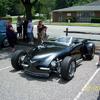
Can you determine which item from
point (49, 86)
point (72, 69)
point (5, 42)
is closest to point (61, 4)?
point (5, 42)

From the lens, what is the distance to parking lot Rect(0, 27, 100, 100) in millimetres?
7369

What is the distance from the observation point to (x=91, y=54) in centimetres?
1214

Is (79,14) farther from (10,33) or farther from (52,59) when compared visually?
(52,59)

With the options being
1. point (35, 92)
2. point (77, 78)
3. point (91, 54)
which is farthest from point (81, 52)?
point (35, 92)

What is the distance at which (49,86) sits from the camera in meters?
8.28

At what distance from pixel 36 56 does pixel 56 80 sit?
1095mm

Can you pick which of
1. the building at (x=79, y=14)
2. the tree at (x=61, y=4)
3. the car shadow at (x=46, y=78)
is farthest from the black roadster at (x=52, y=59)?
the tree at (x=61, y=4)

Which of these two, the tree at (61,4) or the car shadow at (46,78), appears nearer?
the car shadow at (46,78)

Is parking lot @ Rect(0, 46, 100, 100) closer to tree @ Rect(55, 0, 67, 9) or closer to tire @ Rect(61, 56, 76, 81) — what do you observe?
tire @ Rect(61, 56, 76, 81)

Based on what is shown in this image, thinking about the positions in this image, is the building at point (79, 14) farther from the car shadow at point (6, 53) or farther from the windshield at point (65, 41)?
the windshield at point (65, 41)

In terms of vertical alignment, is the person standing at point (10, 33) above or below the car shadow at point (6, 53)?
above

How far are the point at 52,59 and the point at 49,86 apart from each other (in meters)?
1.16

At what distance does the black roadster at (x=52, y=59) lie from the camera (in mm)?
8844

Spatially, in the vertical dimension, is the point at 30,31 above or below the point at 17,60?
above
